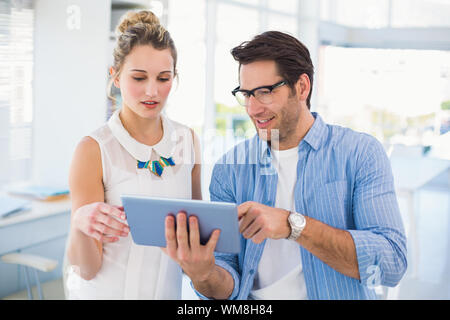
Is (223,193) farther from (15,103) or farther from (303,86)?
(15,103)

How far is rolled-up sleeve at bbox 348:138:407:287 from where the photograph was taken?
Answer: 3.91 feet

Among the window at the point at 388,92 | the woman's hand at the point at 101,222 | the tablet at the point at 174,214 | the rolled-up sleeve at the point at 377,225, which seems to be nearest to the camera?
the tablet at the point at 174,214

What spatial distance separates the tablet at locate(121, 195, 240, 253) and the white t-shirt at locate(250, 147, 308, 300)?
0.28 meters

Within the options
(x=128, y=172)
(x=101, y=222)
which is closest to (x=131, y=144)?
(x=128, y=172)

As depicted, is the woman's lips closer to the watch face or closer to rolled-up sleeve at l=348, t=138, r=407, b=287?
the watch face

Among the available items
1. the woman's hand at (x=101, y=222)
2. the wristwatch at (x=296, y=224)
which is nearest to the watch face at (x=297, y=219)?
the wristwatch at (x=296, y=224)

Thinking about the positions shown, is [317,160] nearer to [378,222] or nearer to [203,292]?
[378,222]

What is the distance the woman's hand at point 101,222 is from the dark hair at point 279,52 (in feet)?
1.67

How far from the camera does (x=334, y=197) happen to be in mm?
1276

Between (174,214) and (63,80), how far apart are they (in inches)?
23.4

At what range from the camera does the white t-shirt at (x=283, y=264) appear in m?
1.28

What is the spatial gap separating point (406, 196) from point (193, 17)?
133 cm

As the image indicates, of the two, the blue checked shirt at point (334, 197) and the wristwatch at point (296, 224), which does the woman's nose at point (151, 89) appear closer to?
the blue checked shirt at point (334, 197)

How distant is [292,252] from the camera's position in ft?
4.23
